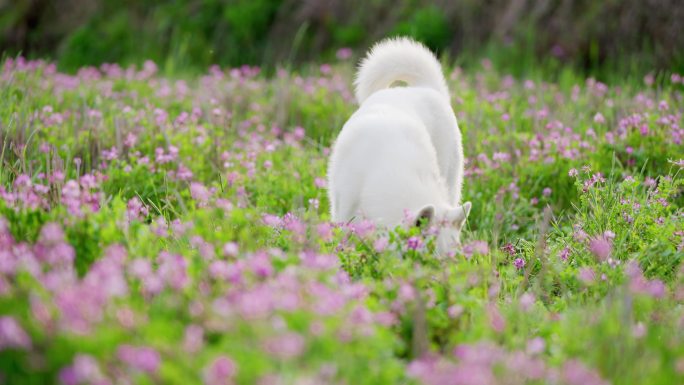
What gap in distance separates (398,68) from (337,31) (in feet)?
18.2

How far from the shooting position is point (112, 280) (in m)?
1.56

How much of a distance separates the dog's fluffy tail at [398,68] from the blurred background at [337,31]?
195cm

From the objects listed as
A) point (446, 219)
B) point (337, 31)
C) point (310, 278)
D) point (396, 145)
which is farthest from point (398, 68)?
point (337, 31)

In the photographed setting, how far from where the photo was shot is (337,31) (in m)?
9.88

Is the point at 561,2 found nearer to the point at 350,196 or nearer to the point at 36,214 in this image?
the point at 350,196

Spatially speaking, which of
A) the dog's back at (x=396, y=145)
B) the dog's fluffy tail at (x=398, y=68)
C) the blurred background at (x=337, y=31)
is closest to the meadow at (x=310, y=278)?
the dog's back at (x=396, y=145)

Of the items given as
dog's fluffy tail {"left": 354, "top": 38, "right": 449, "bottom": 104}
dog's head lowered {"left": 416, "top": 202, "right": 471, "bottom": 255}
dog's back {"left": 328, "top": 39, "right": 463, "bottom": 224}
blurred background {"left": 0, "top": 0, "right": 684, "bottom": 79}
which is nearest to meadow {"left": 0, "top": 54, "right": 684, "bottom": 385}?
dog's head lowered {"left": 416, "top": 202, "right": 471, "bottom": 255}

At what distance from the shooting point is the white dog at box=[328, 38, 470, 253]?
10.1 feet

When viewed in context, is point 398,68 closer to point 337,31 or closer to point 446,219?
point 446,219

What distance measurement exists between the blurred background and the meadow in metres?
2.62

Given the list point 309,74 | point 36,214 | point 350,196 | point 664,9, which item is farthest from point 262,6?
point 36,214

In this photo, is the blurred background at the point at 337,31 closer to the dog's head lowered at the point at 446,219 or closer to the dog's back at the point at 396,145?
the dog's back at the point at 396,145

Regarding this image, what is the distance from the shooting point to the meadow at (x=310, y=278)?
4.95 feet

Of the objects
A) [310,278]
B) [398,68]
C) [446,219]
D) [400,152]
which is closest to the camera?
[310,278]
